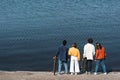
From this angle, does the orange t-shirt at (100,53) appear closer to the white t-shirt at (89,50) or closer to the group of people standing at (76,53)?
the group of people standing at (76,53)

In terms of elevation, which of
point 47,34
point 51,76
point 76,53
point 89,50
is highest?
point 47,34

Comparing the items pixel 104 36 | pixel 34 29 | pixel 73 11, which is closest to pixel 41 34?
pixel 34 29

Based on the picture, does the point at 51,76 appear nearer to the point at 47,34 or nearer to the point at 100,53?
the point at 100,53

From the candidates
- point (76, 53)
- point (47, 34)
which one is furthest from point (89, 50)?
point (47, 34)

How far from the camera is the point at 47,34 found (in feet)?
126

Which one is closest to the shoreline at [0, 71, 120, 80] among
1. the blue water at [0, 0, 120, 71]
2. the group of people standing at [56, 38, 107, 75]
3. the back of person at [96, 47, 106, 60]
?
the group of people standing at [56, 38, 107, 75]

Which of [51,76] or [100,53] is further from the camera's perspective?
[100,53]

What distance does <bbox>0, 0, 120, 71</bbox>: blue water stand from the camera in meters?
29.9

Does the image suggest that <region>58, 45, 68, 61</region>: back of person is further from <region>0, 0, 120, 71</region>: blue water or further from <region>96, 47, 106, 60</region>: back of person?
<region>0, 0, 120, 71</region>: blue water

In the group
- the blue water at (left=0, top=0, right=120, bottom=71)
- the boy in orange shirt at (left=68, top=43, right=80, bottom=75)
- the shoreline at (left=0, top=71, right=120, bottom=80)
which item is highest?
the blue water at (left=0, top=0, right=120, bottom=71)

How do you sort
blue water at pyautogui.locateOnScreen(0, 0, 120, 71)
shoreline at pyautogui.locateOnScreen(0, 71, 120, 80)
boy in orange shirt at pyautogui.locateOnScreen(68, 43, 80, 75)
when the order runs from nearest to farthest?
shoreline at pyautogui.locateOnScreen(0, 71, 120, 80)
boy in orange shirt at pyautogui.locateOnScreen(68, 43, 80, 75)
blue water at pyautogui.locateOnScreen(0, 0, 120, 71)

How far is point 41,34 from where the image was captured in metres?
38.4

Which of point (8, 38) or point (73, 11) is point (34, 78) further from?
point (73, 11)

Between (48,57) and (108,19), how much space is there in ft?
A: 62.3
